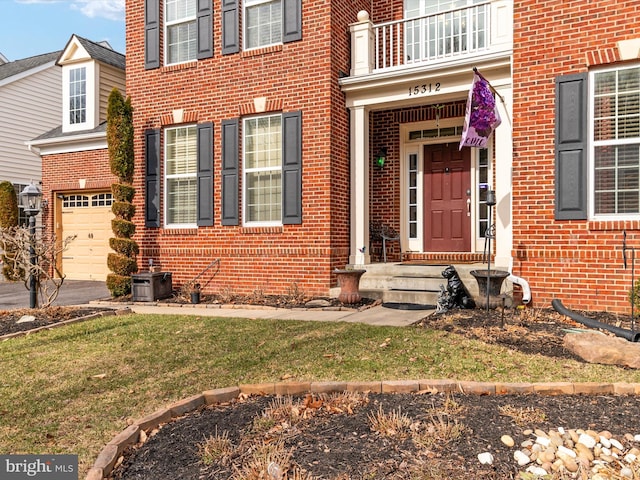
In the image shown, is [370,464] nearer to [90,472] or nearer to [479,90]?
[90,472]

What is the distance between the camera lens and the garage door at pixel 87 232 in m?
12.7

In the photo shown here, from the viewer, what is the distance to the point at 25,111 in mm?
15148

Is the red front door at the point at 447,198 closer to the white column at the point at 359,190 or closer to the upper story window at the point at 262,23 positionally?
the white column at the point at 359,190

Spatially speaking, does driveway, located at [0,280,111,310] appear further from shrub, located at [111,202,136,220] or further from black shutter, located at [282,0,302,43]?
black shutter, located at [282,0,302,43]

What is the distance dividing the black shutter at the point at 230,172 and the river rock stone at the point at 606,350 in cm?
620

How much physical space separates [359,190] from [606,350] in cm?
526

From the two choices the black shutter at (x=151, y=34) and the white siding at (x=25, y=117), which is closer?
the black shutter at (x=151, y=34)

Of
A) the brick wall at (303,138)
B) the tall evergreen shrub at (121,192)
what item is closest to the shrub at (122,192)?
the tall evergreen shrub at (121,192)

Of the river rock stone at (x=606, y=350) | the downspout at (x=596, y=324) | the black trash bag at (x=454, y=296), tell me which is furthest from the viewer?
the black trash bag at (x=454, y=296)

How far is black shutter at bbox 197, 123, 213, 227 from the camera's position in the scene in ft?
30.2

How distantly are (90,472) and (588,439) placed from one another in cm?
245

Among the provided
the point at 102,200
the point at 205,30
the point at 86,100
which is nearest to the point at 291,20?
the point at 205,30

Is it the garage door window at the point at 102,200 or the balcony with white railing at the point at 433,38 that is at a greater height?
the balcony with white railing at the point at 433,38

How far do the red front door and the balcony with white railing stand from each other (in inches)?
70.7
